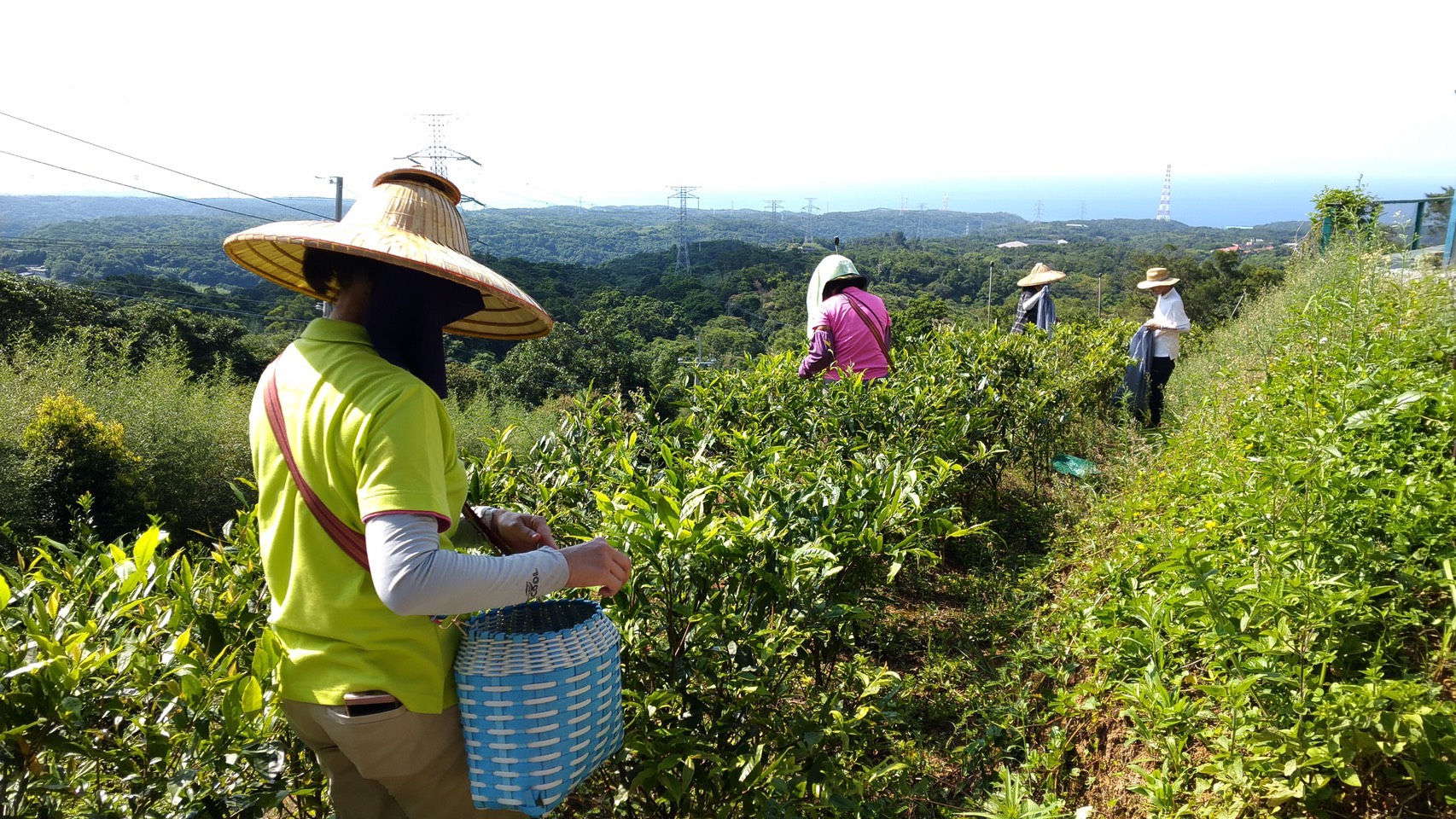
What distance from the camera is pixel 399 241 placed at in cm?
143

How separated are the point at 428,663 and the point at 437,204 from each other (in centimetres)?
86

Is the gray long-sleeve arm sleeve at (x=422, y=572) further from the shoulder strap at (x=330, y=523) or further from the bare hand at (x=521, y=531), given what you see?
the bare hand at (x=521, y=531)

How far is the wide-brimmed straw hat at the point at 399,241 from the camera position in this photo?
1407 millimetres

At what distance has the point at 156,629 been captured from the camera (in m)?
1.57

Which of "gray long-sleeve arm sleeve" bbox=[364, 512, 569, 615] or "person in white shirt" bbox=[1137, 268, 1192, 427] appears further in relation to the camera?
"person in white shirt" bbox=[1137, 268, 1192, 427]

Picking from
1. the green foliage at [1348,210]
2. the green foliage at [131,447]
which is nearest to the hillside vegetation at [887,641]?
the green foliage at [1348,210]

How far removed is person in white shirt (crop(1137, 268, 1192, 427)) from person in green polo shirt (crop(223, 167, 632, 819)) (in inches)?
261

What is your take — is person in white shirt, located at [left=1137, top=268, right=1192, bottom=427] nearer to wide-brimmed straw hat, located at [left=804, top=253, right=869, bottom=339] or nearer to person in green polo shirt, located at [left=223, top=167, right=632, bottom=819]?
wide-brimmed straw hat, located at [left=804, top=253, right=869, bottom=339]

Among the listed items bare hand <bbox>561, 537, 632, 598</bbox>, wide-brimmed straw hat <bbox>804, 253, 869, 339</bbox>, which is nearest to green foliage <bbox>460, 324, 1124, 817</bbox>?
bare hand <bbox>561, 537, 632, 598</bbox>

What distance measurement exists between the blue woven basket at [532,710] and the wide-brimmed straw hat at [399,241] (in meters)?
0.64

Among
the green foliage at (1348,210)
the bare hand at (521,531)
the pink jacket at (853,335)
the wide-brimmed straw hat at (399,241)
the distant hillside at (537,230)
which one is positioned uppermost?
the distant hillside at (537,230)

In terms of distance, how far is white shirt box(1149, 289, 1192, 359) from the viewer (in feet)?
22.5

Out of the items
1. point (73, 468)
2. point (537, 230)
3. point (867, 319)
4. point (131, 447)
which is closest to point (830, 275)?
point (867, 319)

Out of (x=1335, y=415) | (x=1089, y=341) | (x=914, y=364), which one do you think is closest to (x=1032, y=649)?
(x=1335, y=415)
